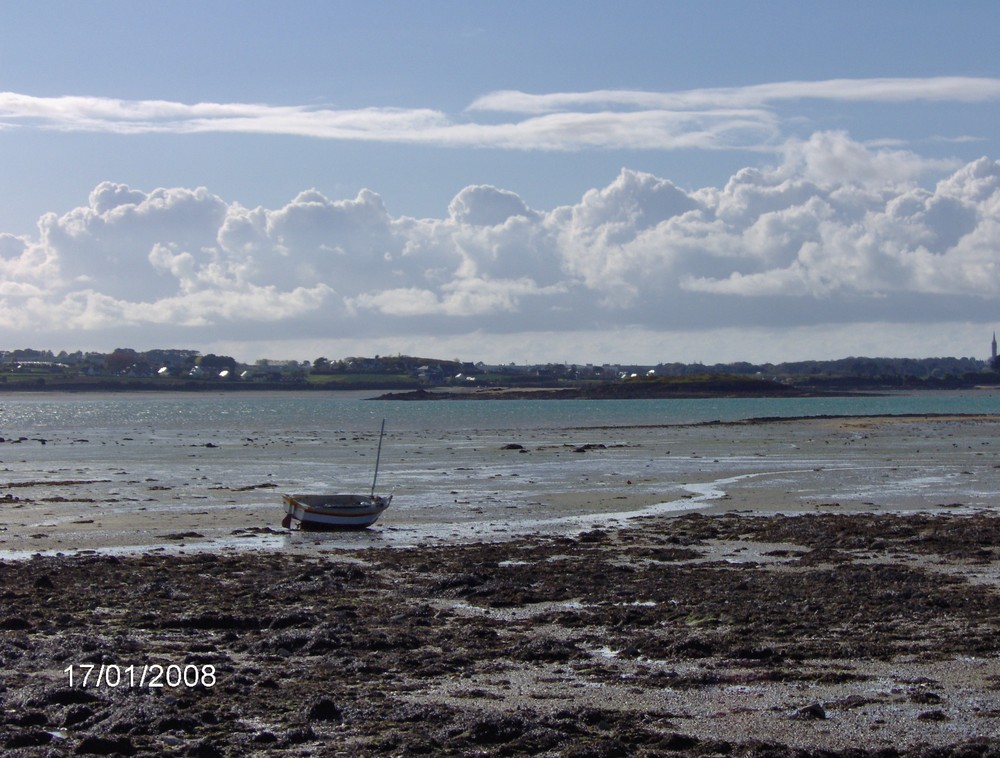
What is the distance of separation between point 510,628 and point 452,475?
32.2 metres

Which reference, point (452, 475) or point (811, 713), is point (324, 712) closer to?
point (811, 713)

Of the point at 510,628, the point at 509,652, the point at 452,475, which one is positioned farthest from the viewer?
the point at 452,475

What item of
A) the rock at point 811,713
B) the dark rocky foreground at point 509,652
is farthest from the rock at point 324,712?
the rock at point 811,713

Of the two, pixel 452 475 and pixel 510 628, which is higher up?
pixel 510 628

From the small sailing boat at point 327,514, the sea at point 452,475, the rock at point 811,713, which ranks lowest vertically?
the sea at point 452,475

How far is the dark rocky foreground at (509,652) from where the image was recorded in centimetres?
1190

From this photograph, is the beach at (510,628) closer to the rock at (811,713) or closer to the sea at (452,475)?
the rock at (811,713)

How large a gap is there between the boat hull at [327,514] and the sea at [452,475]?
56 cm

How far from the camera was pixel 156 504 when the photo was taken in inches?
1449

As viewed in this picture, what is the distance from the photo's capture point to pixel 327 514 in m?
30.3

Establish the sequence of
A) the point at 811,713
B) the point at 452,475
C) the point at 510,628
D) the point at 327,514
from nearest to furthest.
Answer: the point at 811,713 → the point at 510,628 → the point at 327,514 → the point at 452,475
